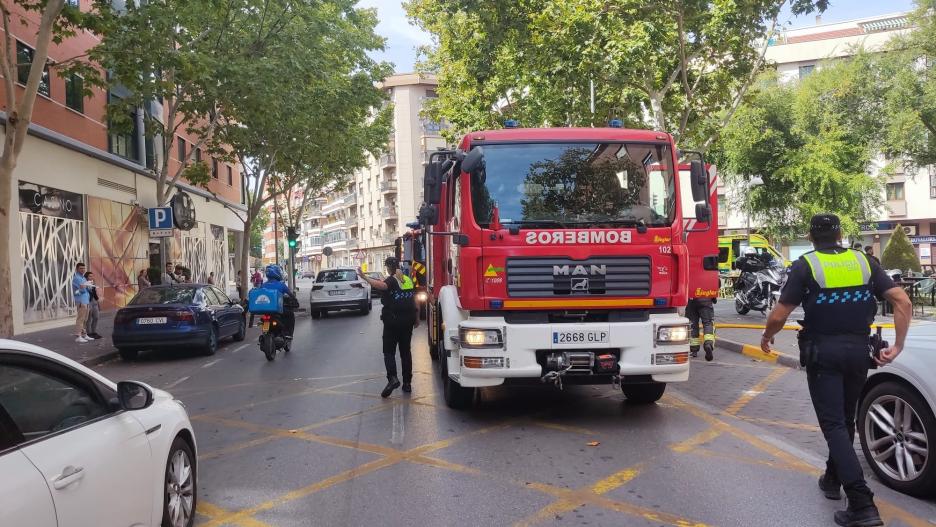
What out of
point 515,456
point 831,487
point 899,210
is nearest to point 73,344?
point 515,456

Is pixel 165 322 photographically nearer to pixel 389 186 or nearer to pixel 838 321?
pixel 838 321

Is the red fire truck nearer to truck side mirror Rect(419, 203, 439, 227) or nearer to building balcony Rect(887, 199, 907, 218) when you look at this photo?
truck side mirror Rect(419, 203, 439, 227)

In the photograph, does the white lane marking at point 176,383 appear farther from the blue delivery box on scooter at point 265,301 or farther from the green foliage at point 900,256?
the green foliage at point 900,256

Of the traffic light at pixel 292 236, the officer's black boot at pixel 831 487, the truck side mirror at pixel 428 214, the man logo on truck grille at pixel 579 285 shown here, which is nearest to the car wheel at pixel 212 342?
the truck side mirror at pixel 428 214

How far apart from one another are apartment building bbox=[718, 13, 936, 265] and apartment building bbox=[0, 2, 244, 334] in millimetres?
34890

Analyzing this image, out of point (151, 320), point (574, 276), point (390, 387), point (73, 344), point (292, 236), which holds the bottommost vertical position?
point (390, 387)

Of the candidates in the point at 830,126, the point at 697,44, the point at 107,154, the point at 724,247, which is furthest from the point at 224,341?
the point at 830,126

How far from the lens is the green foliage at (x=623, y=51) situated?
52.1 ft

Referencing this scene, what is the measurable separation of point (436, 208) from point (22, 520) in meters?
5.33

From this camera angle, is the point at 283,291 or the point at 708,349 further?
the point at 283,291

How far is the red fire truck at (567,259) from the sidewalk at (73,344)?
873 cm

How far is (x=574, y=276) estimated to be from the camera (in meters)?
6.74

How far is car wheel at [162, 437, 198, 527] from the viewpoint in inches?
154

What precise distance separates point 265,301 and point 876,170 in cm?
4641
